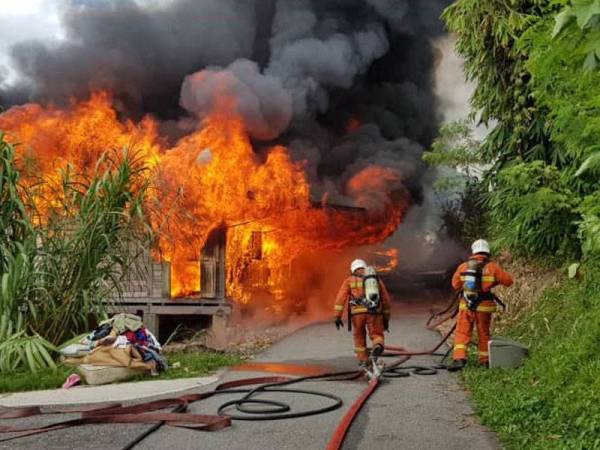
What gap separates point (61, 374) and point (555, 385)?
18.4 feet

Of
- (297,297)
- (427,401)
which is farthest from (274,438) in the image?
(297,297)

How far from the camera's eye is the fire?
17.1 meters

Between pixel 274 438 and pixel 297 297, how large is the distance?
1566 centimetres

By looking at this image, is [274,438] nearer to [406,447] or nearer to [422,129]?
[406,447]

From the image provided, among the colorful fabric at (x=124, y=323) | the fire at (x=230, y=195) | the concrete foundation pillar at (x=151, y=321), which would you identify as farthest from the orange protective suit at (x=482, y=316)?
the concrete foundation pillar at (x=151, y=321)

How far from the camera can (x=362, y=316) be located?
7715 millimetres

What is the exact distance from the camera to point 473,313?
24.9 ft

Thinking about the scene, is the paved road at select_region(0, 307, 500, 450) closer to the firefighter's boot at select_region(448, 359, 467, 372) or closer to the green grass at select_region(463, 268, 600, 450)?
the green grass at select_region(463, 268, 600, 450)

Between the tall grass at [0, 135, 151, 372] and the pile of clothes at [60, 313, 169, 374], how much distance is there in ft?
1.79

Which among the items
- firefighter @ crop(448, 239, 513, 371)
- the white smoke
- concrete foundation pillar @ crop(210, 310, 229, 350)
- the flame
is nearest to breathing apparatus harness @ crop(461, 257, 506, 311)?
firefighter @ crop(448, 239, 513, 371)

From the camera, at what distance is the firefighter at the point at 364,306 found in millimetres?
7637

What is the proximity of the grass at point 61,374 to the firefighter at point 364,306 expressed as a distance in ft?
6.41

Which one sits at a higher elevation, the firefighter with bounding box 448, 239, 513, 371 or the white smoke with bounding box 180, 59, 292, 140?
the white smoke with bounding box 180, 59, 292, 140

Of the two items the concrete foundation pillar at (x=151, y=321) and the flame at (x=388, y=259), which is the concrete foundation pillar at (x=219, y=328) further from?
the flame at (x=388, y=259)
